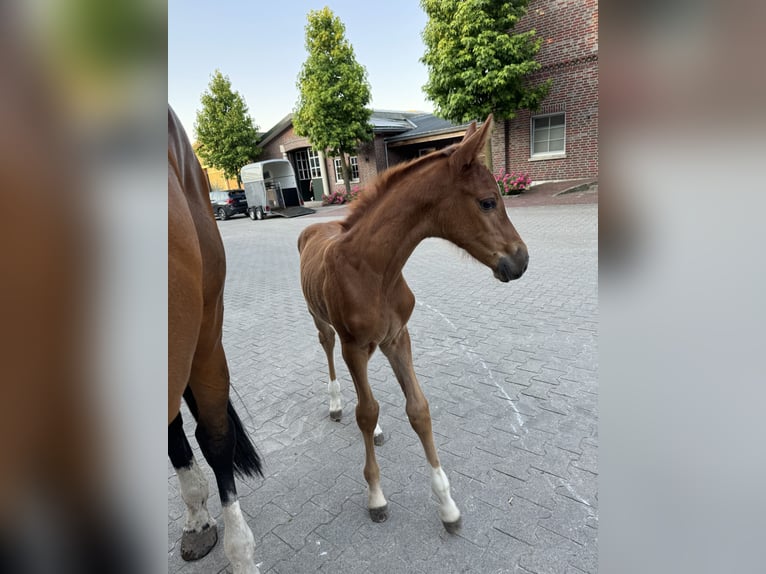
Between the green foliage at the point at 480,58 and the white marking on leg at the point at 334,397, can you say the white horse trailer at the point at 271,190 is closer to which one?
the green foliage at the point at 480,58

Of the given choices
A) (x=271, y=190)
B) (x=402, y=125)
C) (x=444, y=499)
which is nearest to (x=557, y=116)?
(x=402, y=125)

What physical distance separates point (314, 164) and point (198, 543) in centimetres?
2527

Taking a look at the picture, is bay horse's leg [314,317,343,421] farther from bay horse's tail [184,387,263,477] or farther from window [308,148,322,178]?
window [308,148,322,178]

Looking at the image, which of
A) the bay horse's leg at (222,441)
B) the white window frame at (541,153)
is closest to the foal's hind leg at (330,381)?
the bay horse's leg at (222,441)

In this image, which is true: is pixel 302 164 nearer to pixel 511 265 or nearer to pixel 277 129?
pixel 277 129

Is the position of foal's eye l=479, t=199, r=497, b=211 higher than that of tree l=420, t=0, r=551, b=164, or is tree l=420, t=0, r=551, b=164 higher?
tree l=420, t=0, r=551, b=164

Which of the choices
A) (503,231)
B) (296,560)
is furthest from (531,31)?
(296,560)

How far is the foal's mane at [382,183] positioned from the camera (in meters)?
1.92

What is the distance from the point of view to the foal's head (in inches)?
70.1

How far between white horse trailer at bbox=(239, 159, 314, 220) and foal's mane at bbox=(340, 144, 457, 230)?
60.4 ft

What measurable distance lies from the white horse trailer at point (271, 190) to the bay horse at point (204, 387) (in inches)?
731

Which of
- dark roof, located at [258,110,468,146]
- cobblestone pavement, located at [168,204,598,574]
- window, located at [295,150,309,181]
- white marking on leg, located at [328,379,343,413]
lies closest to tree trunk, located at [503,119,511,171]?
dark roof, located at [258,110,468,146]

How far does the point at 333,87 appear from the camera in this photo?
19.4m
